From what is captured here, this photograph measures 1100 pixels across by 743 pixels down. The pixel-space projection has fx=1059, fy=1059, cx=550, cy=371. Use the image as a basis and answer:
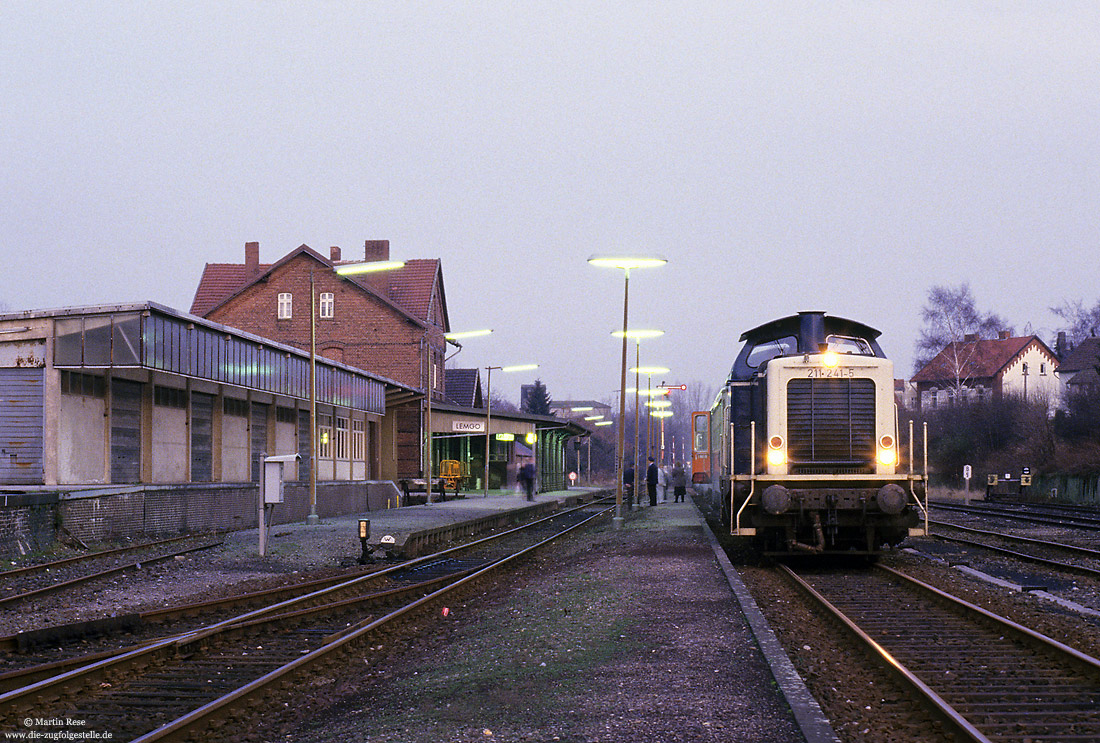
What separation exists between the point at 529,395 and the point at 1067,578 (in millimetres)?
89152

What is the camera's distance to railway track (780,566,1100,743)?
6559 millimetres

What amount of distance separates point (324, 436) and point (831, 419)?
1024 inches

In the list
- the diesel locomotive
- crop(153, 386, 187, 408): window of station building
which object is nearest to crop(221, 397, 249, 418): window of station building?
crop(153, 386, 187, 408): window of station building

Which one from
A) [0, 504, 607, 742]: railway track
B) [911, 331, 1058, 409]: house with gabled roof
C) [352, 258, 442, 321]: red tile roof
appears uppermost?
[352, 258, 442, 321]: red tile roof

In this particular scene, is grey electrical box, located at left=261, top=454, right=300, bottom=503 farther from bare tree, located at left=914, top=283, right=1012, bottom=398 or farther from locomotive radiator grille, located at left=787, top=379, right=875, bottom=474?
bare tree, located at left=914, top=283, right=1012, bottom=398

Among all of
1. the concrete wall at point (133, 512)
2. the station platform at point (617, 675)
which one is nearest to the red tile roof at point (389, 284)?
the concrete wall at point (133, 512)

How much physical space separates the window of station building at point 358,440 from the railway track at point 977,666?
104 feet

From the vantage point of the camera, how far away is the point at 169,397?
26.5 meters

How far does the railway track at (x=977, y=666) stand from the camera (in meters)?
6.56

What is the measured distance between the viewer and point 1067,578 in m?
14.6

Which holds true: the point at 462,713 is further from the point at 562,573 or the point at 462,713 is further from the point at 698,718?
the point at 562,573

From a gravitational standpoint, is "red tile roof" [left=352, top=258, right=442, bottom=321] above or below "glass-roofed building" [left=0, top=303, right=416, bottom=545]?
above

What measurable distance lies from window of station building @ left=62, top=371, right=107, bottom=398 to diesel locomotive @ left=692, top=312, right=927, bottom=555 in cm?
1440

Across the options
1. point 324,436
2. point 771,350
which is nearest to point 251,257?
point 324,436
